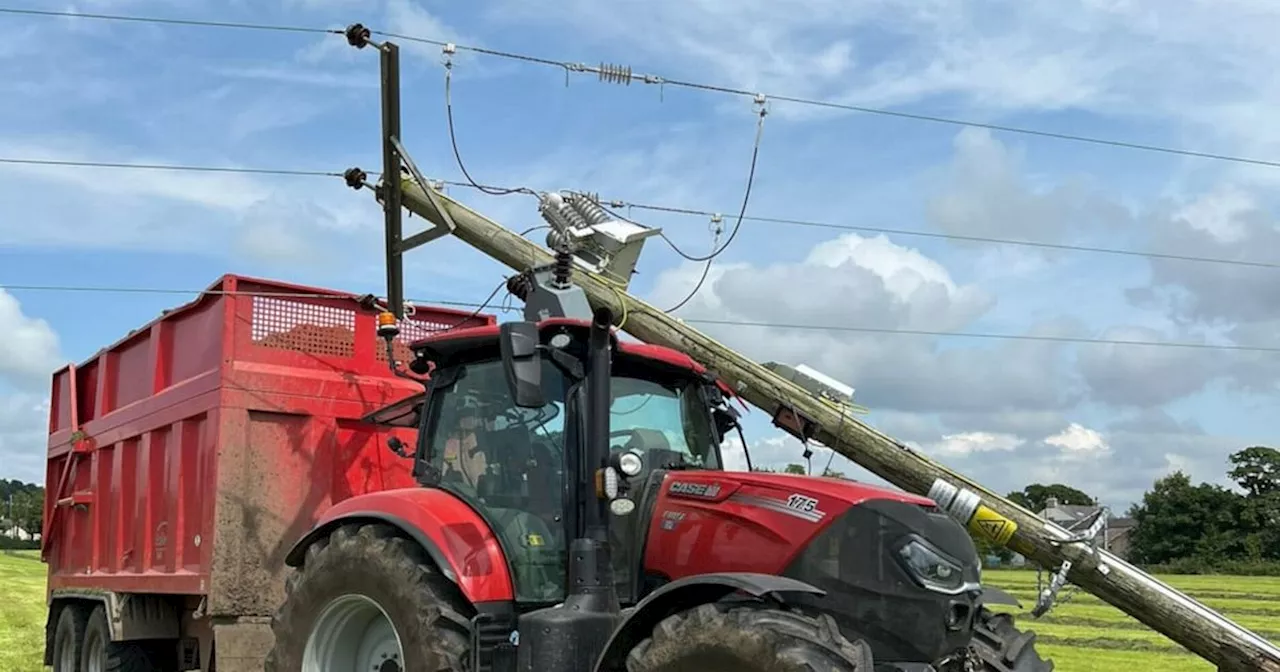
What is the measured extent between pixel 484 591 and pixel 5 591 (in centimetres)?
2508

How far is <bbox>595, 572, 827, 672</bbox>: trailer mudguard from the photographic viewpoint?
4.67m

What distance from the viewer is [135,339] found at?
9586mm

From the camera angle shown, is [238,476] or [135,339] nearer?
[238,476]

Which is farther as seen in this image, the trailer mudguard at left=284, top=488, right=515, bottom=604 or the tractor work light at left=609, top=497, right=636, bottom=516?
the trailer mudguard at left=284, top=488, right=515, bottom=604

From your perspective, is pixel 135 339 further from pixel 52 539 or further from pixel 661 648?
pixel 661 648

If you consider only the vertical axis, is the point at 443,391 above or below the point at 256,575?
above

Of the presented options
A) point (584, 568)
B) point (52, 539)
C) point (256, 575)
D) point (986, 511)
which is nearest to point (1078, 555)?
point (986, 511)

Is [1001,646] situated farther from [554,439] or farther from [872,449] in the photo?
[872,449]

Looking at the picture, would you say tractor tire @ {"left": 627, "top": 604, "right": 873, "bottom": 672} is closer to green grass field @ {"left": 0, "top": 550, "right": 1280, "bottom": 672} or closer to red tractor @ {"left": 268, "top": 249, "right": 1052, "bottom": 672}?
red tractor @ {"left": 268, "top": 249, "right": 1052, "bottom": 672}

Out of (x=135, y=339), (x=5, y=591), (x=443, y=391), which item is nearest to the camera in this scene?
(x=443, y=391)

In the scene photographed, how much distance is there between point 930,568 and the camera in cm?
509

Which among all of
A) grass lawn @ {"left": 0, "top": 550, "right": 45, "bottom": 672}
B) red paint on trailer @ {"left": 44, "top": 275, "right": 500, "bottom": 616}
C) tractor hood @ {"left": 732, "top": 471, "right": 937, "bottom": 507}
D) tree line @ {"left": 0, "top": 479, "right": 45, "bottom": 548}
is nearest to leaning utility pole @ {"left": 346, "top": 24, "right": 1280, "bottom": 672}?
red paint on trailer @ {"left": 44, "top": 275, "right": 500, "bottom": 616}

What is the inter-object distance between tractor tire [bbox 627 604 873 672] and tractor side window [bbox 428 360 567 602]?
101cm

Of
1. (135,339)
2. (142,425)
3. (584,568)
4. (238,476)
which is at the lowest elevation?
(584,568)
